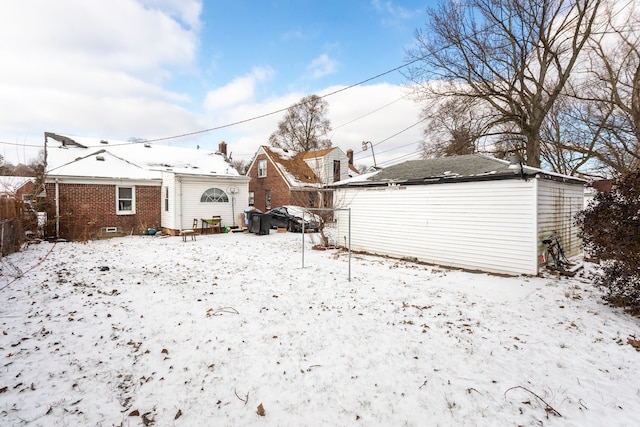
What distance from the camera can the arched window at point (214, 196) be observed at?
54.0 feet

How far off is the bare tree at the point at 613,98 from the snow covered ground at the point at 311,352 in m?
13.6

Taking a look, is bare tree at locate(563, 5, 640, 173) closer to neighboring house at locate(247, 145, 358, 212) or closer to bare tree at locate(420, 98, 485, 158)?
bare tree at locate(420, 98, 485, 158)

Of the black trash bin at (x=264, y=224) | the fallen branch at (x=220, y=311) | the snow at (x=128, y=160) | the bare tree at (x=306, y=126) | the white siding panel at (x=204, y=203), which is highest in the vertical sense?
the bare tree at (x=306, y=126)

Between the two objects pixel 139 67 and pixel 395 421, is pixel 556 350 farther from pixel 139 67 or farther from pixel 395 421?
pixel 139 67

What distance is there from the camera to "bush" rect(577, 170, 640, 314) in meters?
5.15

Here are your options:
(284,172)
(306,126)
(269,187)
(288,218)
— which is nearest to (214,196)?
(288,218)

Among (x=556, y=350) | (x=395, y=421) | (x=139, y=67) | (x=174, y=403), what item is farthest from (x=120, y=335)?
(x=139, y=67)

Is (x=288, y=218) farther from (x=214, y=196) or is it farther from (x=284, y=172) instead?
(x=284, y=172)

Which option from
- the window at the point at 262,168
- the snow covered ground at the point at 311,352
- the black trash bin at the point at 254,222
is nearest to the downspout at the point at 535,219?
the snow covered ground at the point at 311,352

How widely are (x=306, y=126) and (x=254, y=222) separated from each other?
20.4 meters

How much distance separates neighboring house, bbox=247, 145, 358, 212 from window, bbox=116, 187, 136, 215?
9813 millimetres

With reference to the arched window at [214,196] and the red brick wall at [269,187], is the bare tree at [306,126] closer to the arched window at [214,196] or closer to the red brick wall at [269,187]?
the red brick wall at [269,187]

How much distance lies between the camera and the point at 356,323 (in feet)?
16.2

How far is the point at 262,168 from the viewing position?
1019 inches
